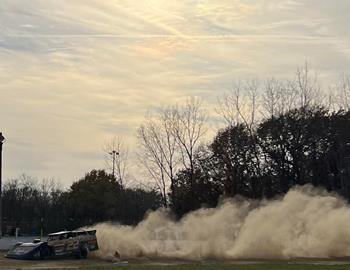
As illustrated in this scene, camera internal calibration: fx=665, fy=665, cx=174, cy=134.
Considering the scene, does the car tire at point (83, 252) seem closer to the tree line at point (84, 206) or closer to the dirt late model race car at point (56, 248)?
the dirt late model race car at point (56, 248)

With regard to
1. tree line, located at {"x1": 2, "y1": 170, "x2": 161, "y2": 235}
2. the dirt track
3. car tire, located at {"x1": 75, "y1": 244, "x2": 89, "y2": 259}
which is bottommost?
the dirt track

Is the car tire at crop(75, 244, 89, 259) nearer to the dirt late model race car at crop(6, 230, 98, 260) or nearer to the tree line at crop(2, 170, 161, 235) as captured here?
the dirt late model race car at crop(6, 230, 98, 260)

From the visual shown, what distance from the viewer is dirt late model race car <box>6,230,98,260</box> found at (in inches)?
1796

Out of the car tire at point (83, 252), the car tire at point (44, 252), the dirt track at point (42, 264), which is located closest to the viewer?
the dirt track at point (42, 264)

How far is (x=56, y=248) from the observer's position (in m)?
46.3

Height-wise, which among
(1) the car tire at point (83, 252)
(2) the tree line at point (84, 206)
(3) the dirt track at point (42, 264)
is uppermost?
(2) the tree line at point (84, 206)

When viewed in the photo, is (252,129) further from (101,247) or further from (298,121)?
(101,247)

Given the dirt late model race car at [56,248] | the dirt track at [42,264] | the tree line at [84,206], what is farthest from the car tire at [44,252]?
the tree line at [84,206]

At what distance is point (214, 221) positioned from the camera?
170 feet

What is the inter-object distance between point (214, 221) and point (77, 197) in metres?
50.8

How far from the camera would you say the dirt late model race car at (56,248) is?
4562cm

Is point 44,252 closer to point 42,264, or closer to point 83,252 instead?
point 83,252

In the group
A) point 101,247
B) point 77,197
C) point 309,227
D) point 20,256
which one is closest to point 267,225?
point 309,227

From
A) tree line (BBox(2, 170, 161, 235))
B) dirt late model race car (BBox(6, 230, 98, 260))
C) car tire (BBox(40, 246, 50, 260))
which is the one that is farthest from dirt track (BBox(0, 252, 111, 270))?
tree line (BBox(2, 170, 161, 235))
